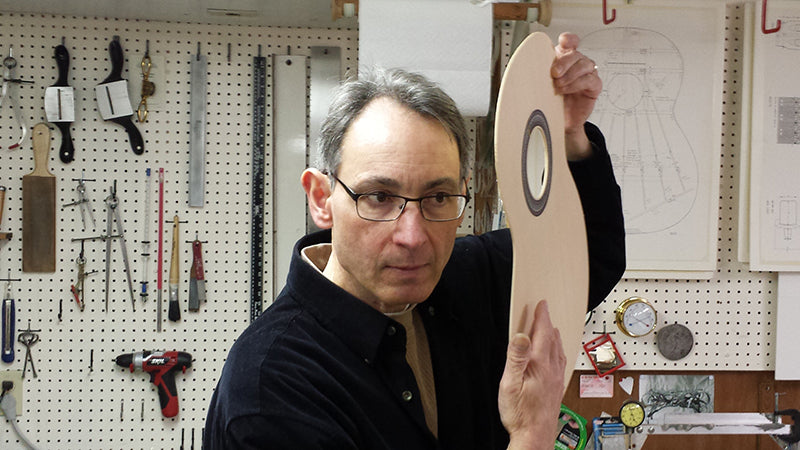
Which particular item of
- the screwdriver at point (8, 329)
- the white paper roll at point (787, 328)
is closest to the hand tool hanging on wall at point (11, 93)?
the screwdriver at point (8, 329)

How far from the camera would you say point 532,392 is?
0.81 m

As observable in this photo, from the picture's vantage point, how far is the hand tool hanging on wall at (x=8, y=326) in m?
1.72

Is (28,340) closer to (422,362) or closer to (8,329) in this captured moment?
(8,329)

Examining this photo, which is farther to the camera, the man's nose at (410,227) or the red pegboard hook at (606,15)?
the red pegboard hook at (606,15)

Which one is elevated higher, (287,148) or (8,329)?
(287,148)

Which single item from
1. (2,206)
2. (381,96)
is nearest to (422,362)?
(381,96)

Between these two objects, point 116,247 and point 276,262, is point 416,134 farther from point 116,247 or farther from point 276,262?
point 116,247

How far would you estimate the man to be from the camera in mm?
812

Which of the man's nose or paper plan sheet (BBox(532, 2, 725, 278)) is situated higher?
paper plan sheet (BBox(532, 2, 725, 278))

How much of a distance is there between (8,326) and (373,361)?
1272 millimetres

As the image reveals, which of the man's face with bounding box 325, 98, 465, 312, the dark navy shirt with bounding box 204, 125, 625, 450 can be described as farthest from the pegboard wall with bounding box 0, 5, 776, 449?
the man's face with bounding box 325, 98, 465, 312

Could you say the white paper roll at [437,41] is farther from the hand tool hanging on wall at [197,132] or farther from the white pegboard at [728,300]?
the white pegboard at [728,300]

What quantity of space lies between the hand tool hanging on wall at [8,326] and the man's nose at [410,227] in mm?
1353

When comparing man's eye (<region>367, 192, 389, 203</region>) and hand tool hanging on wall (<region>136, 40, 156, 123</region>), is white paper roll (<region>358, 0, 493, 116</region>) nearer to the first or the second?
hand tool hanging on wall (<region>136, 40, 156, 123</region>)
